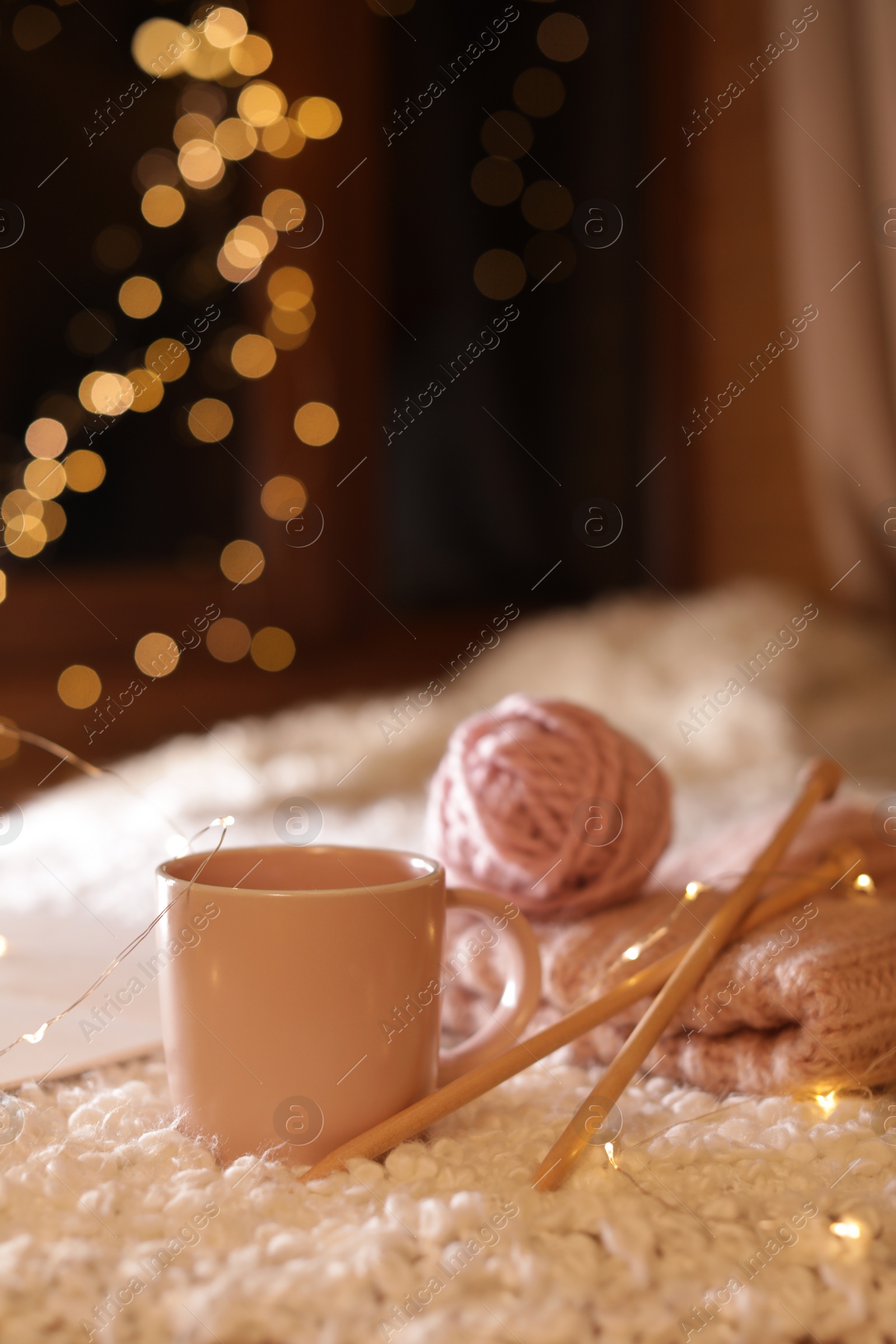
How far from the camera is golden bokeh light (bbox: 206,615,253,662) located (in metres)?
1.58

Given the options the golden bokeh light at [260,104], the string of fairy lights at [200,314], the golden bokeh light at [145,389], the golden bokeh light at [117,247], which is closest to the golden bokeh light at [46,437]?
the string of fairy lights at [200,314]

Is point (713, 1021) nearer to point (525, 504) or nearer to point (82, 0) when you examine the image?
point (82, 0)

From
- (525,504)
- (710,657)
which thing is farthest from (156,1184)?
(525,504)

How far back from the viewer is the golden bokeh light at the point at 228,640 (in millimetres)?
1576

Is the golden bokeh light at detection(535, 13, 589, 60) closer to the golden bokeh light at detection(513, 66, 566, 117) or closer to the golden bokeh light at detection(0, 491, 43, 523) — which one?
the golden bokeh light at detection(513, 66, 566, 117)

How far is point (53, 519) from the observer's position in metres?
1.40

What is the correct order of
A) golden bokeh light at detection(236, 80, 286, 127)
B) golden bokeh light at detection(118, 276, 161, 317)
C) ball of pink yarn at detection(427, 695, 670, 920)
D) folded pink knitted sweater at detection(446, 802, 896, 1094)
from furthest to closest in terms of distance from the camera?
1. golden bokeh light at detection(236, 80, 286, 127)
2. golden bokeh light at detection(118, 276, 161, 317)
3. ball of pink yarn at detection(427, 695, 670, 920)
4. folded pink knitted sweater at detection(446, 802, 896, 1094)

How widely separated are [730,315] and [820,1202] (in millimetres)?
1840

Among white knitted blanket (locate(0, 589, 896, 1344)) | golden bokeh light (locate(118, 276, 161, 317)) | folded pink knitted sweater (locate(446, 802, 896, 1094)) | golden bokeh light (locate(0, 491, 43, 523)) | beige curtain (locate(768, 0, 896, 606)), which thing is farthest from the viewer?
golden bokeh light (locate(118, 276, 161, 317))

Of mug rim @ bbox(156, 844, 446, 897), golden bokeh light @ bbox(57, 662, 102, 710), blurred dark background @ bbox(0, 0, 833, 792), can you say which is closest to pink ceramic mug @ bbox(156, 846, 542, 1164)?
mug rim @ bbox(156, 844, 446, 897)

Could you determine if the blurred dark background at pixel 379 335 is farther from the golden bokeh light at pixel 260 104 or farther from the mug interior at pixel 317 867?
the mug interior at pixel 317 867

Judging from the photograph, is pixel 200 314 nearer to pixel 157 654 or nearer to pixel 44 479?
pixel 44 479

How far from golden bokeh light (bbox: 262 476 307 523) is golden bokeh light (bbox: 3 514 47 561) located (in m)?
0.35

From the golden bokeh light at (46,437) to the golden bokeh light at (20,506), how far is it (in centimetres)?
5
